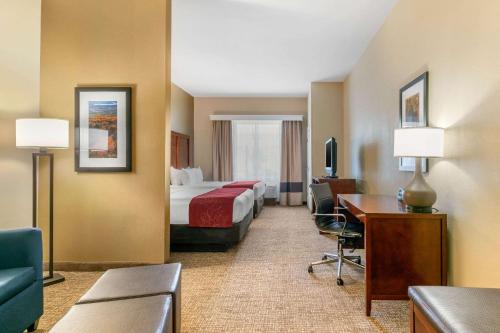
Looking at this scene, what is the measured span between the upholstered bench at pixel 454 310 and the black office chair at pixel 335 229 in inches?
54.6

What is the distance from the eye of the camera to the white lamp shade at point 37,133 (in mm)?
2551

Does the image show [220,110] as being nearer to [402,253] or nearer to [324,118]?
[324,118]

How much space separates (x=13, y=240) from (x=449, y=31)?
3.28 m

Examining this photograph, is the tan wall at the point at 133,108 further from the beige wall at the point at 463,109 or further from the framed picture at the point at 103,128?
the beige wall at the point at 463,109

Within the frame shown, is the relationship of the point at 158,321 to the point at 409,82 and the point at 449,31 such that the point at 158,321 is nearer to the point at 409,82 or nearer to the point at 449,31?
the point at 449,31

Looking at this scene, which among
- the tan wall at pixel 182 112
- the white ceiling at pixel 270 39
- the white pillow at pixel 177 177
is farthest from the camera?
the tan wall at pixel 182 112

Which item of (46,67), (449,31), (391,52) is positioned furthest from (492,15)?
(46,67)

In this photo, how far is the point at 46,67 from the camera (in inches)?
123

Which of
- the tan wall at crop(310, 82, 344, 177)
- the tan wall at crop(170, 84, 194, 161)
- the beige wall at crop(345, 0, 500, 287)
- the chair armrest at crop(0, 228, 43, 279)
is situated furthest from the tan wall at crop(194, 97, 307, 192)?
the chair armrest at crop(0, 228, 43, 279)

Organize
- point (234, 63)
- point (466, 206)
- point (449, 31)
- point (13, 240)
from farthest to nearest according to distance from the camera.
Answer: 1. point (234, 63)
2. point (449, 31)
3. point (466, 206)
4. point (13, 240)

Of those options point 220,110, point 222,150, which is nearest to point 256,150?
point 222,150

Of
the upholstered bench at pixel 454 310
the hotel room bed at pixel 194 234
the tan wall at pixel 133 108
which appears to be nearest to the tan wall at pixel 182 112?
the hotel room bed at pixel 194 234

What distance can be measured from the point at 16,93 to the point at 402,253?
354 cm

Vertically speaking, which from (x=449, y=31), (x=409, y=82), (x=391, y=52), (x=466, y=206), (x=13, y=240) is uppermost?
(x=391, y=52)
